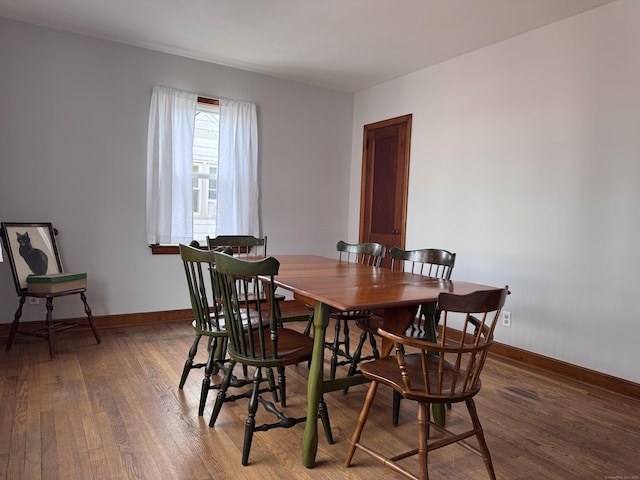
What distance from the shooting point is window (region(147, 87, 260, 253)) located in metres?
4.26

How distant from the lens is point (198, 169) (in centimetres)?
459

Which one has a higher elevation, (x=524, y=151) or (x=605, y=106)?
(x=605, y=106)

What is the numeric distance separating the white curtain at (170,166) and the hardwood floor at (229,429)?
1.44 m

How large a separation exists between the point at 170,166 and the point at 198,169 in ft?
1.13

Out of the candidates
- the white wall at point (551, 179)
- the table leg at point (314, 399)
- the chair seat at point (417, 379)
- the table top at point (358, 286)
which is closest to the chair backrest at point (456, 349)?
the chair seat at point (417, 379)

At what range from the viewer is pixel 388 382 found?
1.80 metres

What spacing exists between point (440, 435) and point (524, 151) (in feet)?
7.92

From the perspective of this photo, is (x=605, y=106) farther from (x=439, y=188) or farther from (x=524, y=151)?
(x=439, y=188)

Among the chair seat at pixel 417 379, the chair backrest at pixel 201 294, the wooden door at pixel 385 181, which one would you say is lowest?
the chair seat at pixel 417 379

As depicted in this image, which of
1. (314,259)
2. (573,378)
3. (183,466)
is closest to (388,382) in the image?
(183,466)

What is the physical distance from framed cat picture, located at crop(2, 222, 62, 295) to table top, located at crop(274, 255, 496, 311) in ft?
6.96

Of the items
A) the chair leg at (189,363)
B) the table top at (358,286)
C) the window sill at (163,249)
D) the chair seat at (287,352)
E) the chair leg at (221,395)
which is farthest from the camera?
the window sill at (163,249)

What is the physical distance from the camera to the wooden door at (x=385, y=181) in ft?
15.7

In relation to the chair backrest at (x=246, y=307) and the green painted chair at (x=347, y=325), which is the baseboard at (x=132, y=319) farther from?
the chair backrest at (x=246, y=307)
